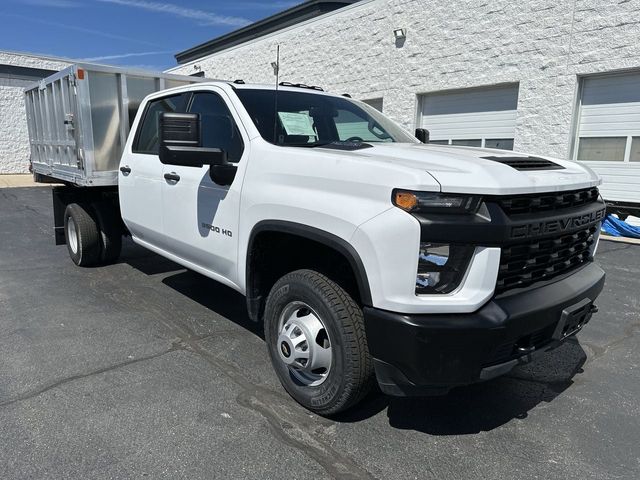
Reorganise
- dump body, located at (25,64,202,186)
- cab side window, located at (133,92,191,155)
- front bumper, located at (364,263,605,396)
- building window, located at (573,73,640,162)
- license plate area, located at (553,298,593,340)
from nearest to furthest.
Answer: front bumper, located at (364,263,605,396)
license plate area, located at (553,298,593,340)
cab side window, located at (133,92,191,155)
dump body, located at (25,64,202,186)
building window, located at (573,73,640,162)

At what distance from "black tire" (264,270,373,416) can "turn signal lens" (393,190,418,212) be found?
0.66 metres

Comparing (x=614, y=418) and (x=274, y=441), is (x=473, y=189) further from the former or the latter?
(x=614, y=418)

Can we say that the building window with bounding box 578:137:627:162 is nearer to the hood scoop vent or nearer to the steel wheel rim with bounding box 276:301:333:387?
the hood scoop vent

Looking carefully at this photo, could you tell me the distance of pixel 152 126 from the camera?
16.3 ft

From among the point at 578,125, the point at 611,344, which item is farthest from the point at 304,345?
the point at 578,125

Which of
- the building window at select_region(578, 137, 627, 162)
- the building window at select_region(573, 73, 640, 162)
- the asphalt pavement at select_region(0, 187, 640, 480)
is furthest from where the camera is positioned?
the building window at select_region(578, 137, 627, 162)

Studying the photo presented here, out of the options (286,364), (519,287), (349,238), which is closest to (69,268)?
(286,364)

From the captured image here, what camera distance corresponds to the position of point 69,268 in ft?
21.5

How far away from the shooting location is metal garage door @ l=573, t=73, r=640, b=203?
9.00 metres

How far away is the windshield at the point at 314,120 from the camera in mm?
3593

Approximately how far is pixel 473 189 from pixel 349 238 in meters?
0.64

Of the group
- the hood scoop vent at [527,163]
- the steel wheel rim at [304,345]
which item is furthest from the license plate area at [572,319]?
the steel wheel rim at [304,345]

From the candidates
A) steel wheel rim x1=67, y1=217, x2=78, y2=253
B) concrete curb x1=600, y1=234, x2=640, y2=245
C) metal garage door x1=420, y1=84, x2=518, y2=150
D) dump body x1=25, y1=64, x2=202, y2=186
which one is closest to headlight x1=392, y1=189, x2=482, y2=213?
dump body x1=25, y1=64, x2=202, y2=186

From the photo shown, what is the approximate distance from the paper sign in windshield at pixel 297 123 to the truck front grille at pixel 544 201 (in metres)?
1.74
